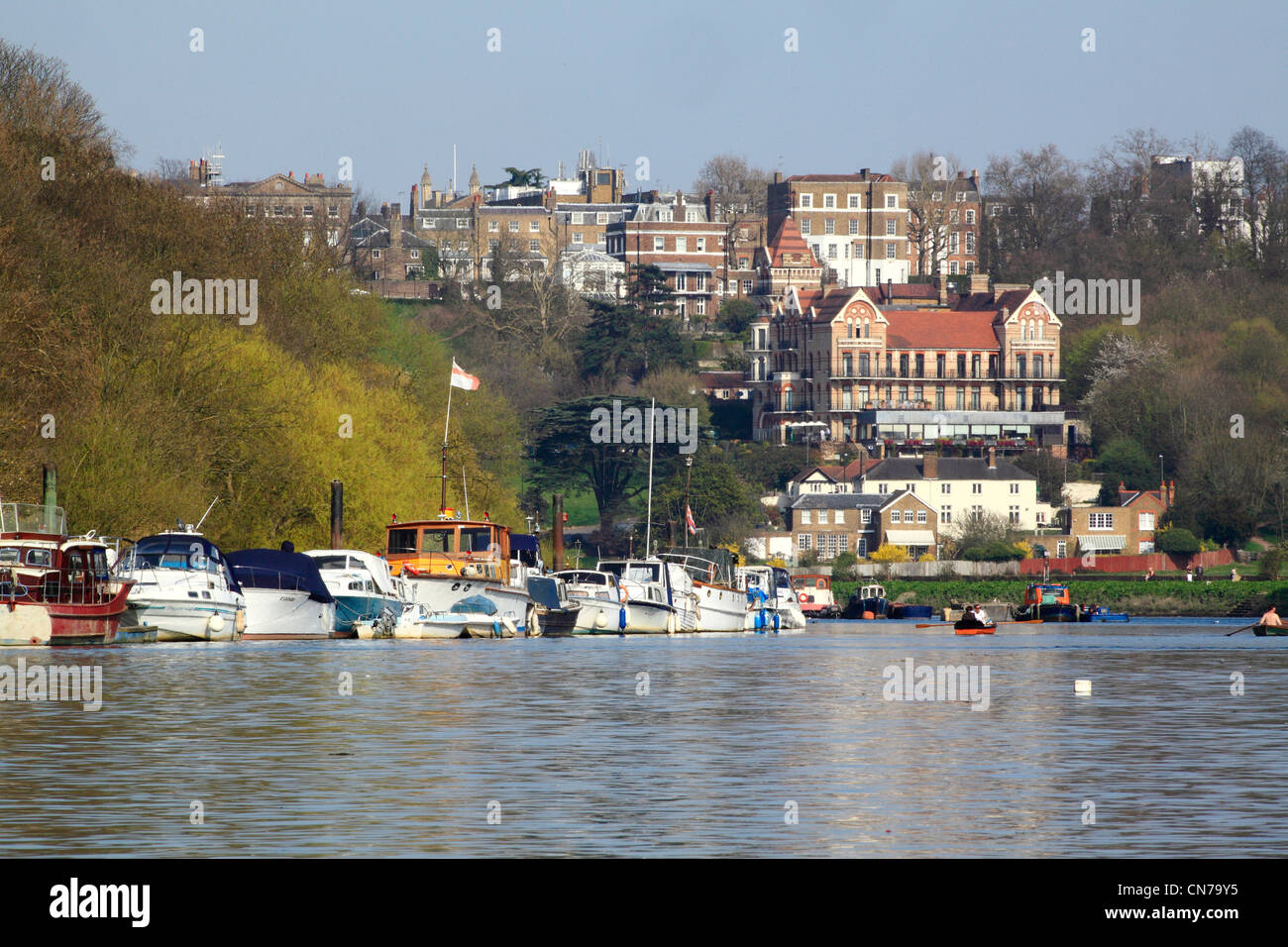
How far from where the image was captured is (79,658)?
4191 centimetres

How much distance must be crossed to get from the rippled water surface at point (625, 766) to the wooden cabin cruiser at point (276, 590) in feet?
46.1

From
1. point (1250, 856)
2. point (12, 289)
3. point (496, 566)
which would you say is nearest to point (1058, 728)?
point (1250, 856)

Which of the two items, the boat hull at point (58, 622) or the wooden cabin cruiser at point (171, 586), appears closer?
the boat hull at point (58, 622)

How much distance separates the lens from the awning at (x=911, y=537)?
15862 cm

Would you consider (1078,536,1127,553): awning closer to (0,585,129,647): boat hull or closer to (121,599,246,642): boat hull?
(121,599,246,642): boat hull

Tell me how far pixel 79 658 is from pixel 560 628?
32.2 metres

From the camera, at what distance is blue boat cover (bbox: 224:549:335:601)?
56344 millimetres

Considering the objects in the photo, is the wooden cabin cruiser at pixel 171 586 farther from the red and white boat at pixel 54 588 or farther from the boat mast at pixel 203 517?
the boat mast at pixel 203 517

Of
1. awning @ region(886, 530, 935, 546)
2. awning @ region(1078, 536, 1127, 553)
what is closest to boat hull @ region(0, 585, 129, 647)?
awning @ region(886, 530, 935, 546)

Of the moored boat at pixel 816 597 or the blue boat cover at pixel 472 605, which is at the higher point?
the blue boat cover at pixel 472 605

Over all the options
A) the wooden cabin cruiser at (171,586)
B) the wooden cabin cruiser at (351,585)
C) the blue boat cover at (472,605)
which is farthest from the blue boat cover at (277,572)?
the blue boat cover at (472,605)

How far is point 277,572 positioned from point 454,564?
32.3ft

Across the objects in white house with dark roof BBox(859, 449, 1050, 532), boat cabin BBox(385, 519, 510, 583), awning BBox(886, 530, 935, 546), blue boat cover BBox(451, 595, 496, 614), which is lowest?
blue boat cover BBox(451, 595, 496, 614)
